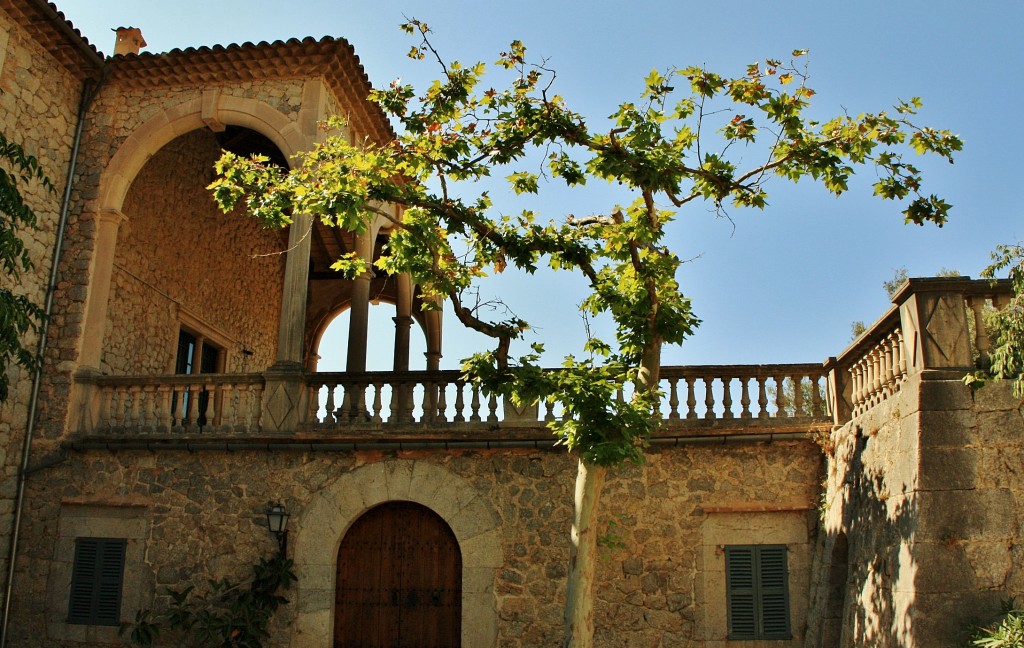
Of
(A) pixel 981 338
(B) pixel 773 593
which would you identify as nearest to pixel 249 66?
(B) pixel 773 593

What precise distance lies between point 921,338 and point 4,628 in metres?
9.63

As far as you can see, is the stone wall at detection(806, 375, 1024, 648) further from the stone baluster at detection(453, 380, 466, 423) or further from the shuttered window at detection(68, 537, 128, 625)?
the shuttered window at detection(68, 537, 128, 625)

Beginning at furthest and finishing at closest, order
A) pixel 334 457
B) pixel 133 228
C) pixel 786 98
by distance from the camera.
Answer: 1. pixel 133 228
2. pixel 334 457
3. pixel 786 98

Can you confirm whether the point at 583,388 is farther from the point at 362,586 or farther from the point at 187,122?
the point at 187,122

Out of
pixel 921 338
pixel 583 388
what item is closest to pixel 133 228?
pixel 583 388

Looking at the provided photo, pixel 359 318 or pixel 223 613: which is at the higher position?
pixel 359 318

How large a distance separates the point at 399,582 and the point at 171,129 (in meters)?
6.27

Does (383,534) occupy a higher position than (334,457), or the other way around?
(334,457)

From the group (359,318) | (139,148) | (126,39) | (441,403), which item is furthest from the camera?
(126,39)

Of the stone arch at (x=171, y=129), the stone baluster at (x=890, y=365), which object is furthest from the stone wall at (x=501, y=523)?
the stone arch at (x=171, y=129)

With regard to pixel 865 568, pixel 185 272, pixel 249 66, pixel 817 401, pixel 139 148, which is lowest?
pixel 865 568

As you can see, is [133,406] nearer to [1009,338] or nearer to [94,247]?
[94,247]

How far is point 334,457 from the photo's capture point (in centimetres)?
976

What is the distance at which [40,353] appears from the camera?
10.5 m
